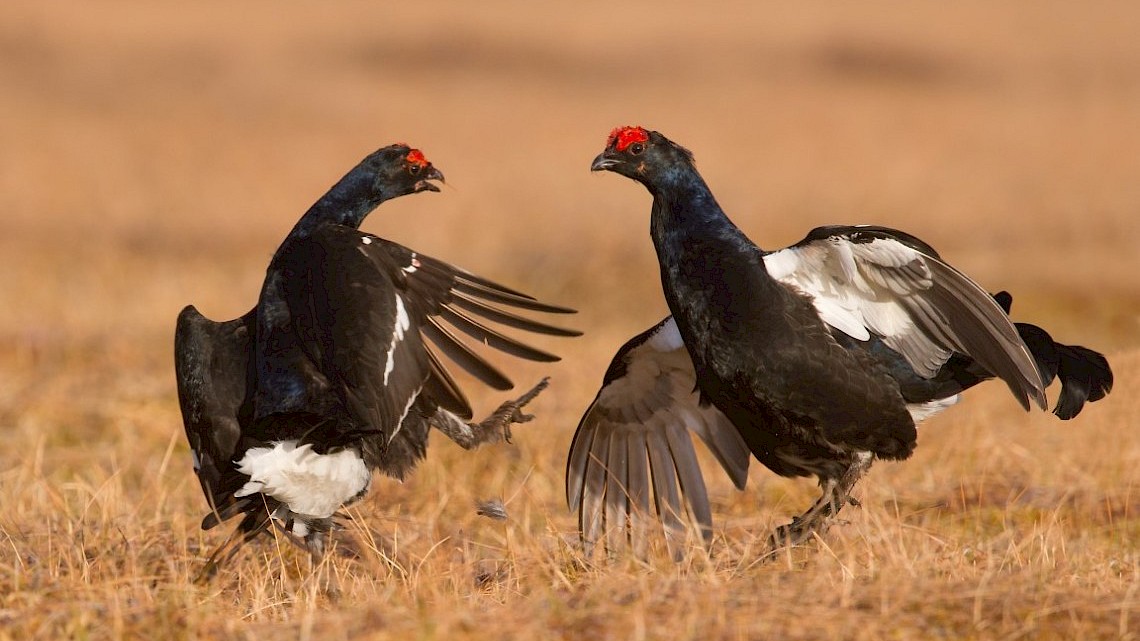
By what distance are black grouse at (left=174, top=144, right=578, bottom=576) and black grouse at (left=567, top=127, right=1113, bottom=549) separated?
0.54m

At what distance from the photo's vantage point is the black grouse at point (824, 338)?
478 centimetres

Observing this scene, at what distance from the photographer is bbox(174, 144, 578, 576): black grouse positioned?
4816 mm

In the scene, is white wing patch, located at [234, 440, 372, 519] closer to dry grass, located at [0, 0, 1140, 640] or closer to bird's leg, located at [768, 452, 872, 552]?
dry grass, located at [0, 0, 1140, 640]

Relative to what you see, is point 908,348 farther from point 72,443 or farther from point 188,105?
point 188,105

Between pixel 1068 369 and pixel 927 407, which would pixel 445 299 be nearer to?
pixel 927 407

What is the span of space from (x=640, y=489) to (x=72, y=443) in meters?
3.15

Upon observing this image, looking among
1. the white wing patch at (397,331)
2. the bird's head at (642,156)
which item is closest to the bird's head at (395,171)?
the bird's head at (642,156)

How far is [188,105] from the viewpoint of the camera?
21500 mm

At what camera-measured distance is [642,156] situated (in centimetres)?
527

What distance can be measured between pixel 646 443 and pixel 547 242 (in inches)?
313

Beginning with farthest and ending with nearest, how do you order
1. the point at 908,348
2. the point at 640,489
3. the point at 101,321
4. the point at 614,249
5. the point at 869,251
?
the point at 614,249 → the point at 101,321 → the point at 640,489 → the point at 908,348 → the point at 869,251

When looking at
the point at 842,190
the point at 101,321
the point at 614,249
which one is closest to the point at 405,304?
the point at 101,321

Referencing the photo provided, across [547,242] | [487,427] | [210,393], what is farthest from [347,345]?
[547,242]

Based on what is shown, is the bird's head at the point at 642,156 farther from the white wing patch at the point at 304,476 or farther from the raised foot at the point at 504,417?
the white wing patch at the point at 304,476
